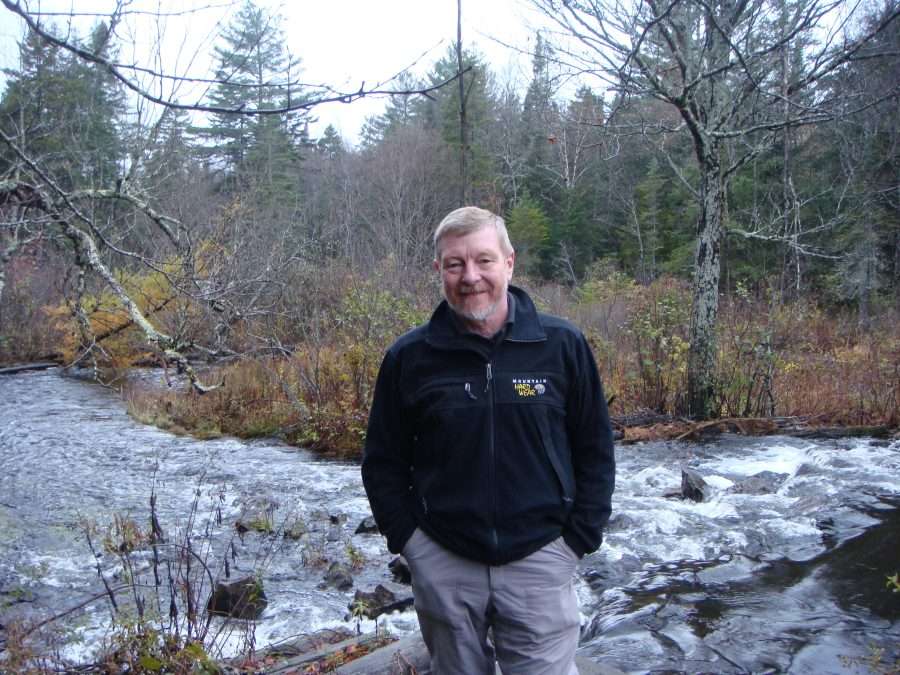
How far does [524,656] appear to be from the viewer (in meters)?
2.46

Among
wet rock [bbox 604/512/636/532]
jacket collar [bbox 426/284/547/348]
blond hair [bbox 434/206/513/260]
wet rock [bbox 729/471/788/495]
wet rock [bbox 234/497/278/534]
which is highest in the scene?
blond hair [bbox 434/206/513/260]

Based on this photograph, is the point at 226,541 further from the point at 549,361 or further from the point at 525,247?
the point at 525,247

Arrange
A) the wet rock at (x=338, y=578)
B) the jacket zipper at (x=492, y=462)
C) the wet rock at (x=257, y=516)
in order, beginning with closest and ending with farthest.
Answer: the jacket zipper at (x=492, y=462), the wet rock at (x=338, y=578), the wet rock at (x=257, y=516)

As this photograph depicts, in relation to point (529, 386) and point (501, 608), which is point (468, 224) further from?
point (501, 608)

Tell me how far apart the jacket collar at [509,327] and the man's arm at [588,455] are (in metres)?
0.16

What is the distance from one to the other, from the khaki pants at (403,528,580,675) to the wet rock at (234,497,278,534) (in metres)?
4.88

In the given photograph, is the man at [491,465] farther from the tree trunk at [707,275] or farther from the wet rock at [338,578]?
the tree trunk at [707,275]

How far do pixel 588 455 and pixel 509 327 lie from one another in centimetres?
51

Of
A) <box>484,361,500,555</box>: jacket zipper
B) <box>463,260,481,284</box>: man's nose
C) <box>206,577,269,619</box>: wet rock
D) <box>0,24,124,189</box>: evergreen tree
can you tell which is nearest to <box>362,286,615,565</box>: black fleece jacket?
<box>484,361,500,555</box>: jacket zipper

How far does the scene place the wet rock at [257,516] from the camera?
23.1 feet

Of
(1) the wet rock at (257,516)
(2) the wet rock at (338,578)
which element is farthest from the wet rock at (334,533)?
(2) the wet rock at (338,578)

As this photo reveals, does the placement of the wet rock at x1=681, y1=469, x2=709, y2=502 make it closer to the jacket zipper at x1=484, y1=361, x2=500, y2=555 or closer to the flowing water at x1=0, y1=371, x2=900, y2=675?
the flowing water at x1=0, y1=371, x2=900, y2=675

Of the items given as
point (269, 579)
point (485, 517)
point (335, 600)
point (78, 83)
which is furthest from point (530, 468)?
point (78, 83)

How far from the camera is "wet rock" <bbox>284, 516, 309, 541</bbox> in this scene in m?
6.88
